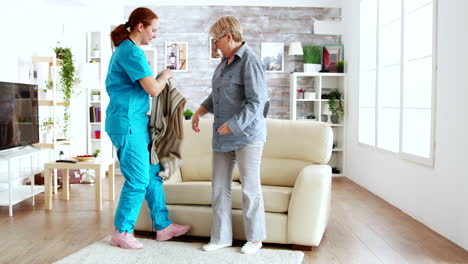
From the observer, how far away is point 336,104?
662cm

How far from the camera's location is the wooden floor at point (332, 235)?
2945 millimetres

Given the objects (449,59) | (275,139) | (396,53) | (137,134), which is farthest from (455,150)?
(137,134)

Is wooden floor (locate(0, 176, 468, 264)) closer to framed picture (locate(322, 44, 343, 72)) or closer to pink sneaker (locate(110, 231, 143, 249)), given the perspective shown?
pink sneaker (locate(110, 231, 143, 249))

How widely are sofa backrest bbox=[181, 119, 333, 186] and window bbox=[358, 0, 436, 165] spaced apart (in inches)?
38.5

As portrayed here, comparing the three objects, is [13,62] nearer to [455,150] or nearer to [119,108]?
[119,108]

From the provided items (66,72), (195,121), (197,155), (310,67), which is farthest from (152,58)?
(195,121)

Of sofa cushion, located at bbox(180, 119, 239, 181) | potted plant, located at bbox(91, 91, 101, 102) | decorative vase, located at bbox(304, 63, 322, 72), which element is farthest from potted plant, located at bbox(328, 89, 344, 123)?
potted plant, located at bbox(91, 91, 101, 102)

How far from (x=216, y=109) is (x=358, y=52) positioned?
12.0 feet

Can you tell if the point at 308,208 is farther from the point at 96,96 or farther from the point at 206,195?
the point at 96,96

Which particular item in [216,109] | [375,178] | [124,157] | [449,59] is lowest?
[375,178]

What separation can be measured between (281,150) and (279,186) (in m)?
0.29

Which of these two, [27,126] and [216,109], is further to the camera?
[27,126]

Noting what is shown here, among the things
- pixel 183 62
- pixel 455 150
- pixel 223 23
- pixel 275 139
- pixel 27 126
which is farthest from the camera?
pixel 183 62

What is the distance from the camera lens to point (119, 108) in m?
2.88
